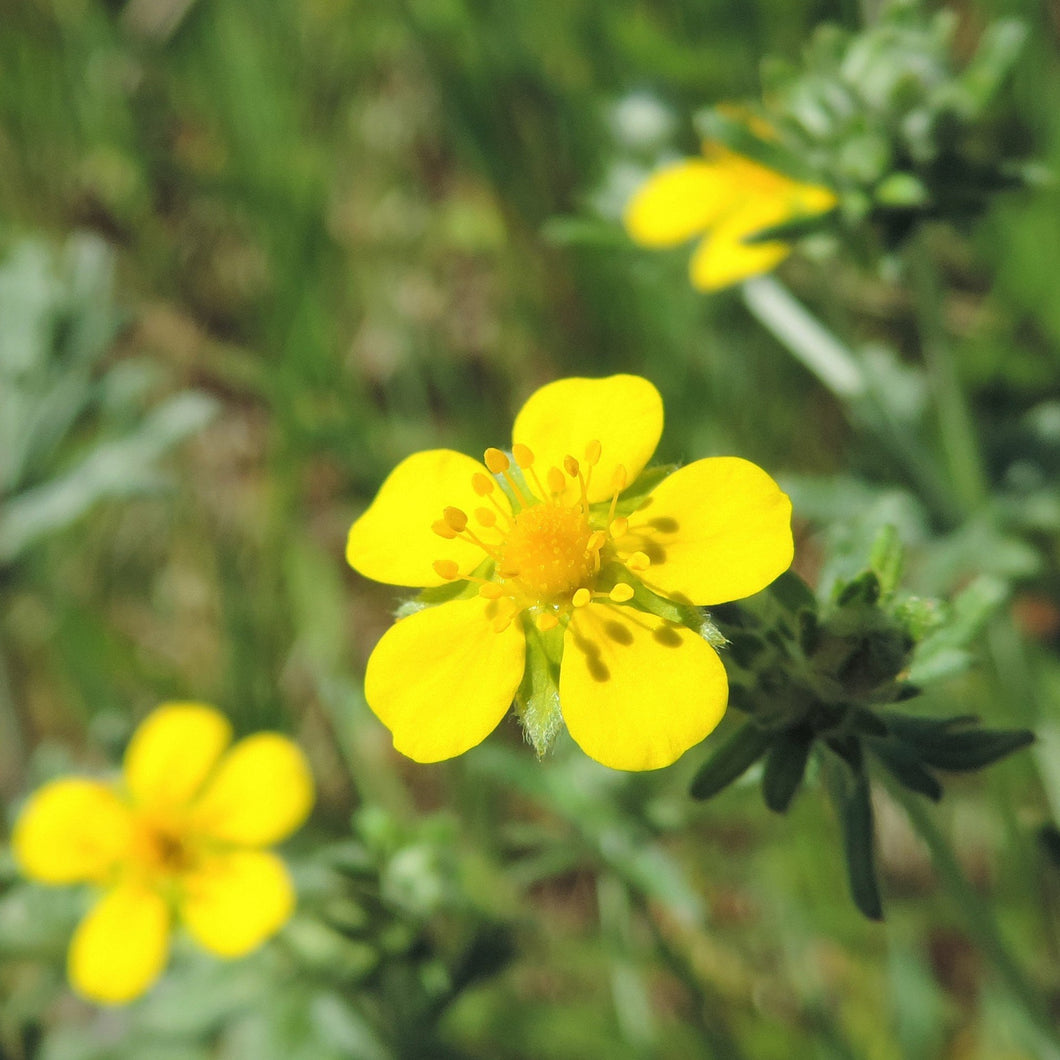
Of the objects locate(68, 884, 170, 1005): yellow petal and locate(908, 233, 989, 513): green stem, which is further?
locate(908, 233, 989, 513): green stem

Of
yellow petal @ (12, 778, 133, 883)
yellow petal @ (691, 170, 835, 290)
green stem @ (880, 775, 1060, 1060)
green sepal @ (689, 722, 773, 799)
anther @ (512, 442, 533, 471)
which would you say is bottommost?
green stem @ (880, 775, 1060, 1060)

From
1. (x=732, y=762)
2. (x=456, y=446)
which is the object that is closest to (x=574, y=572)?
(x=732, y=762)

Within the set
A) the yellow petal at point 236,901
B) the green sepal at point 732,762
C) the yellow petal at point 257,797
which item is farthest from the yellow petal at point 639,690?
the yellow petal at point 257,797

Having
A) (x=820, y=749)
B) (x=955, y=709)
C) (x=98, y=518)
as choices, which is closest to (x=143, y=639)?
(x=98, y=518)

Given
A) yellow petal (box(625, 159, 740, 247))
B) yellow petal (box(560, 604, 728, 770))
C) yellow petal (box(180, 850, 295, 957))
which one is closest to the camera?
yellow petal (box(560, 604, 728, 770))

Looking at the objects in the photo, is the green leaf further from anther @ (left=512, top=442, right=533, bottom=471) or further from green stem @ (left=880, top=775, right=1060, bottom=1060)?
anther @ (left=512, top=442, right=533, bottom=471)

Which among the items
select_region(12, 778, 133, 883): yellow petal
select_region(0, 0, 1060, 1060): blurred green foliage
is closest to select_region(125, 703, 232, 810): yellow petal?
select_region(12, 778, 133, 883): yellow petal

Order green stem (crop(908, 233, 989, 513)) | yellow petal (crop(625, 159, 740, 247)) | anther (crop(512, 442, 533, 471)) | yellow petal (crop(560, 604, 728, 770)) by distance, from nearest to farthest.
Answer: yellow petal (crop(560, 604, 728, 770)) < anther (crop(512, 442, 533, 471)) < green stem (crop(908, 233, 989, 513)) < yellow petal (crop(625, 159, 740, 247))

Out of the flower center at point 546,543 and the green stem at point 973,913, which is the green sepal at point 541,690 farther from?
the green stem at point 973,913
